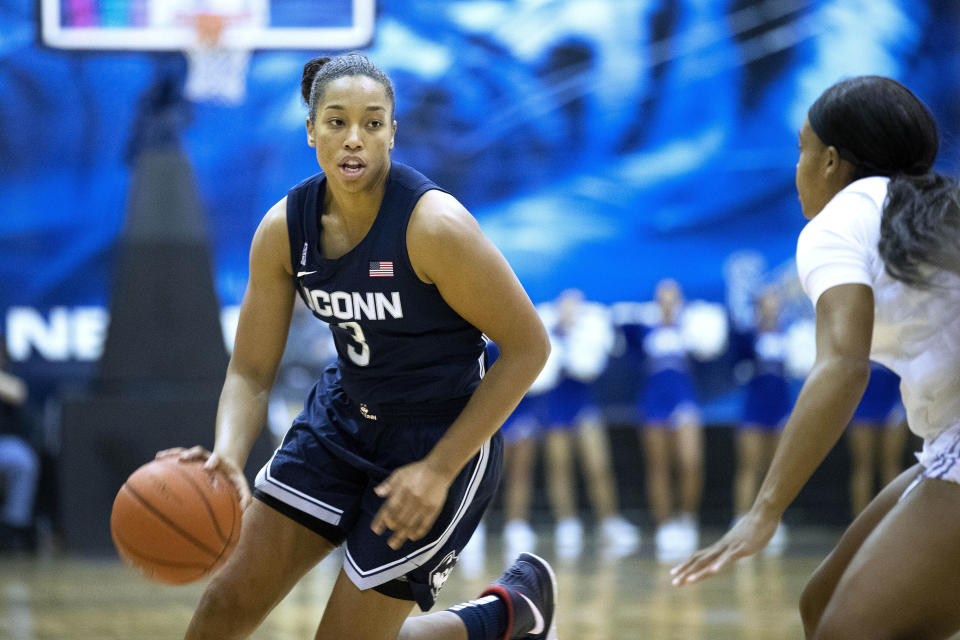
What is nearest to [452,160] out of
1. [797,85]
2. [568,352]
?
[568,352]

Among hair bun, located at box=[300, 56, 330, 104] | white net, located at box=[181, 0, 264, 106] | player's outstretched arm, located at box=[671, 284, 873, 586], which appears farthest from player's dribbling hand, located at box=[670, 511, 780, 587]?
white net, located at box=[181, 0, 264, 106]

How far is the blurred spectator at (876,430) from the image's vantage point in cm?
835

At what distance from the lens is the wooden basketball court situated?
445cm

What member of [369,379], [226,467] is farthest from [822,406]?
[226,467]

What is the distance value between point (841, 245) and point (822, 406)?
0.99 feet

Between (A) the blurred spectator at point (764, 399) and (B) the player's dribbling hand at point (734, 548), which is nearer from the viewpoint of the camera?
(B) the player's dribbling hand at point (734, 548)

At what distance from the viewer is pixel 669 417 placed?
28.0 ft

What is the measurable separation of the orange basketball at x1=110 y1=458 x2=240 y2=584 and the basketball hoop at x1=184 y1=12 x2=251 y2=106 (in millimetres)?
7272

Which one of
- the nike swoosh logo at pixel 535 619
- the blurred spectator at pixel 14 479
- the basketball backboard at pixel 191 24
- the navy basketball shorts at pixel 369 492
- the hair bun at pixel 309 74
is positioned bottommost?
the blurred spectator at pixel 14 479

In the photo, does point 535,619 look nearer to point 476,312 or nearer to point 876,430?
point 476,312

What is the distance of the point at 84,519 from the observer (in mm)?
6797

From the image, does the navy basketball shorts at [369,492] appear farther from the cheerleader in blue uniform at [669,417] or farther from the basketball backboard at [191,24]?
the basketball backboard at [191,24]

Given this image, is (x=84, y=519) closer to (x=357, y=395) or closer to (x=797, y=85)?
(x=357, y=395)

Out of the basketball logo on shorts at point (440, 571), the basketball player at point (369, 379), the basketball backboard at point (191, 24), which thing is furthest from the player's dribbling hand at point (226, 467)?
the basketball backboard at point (191, 24)
